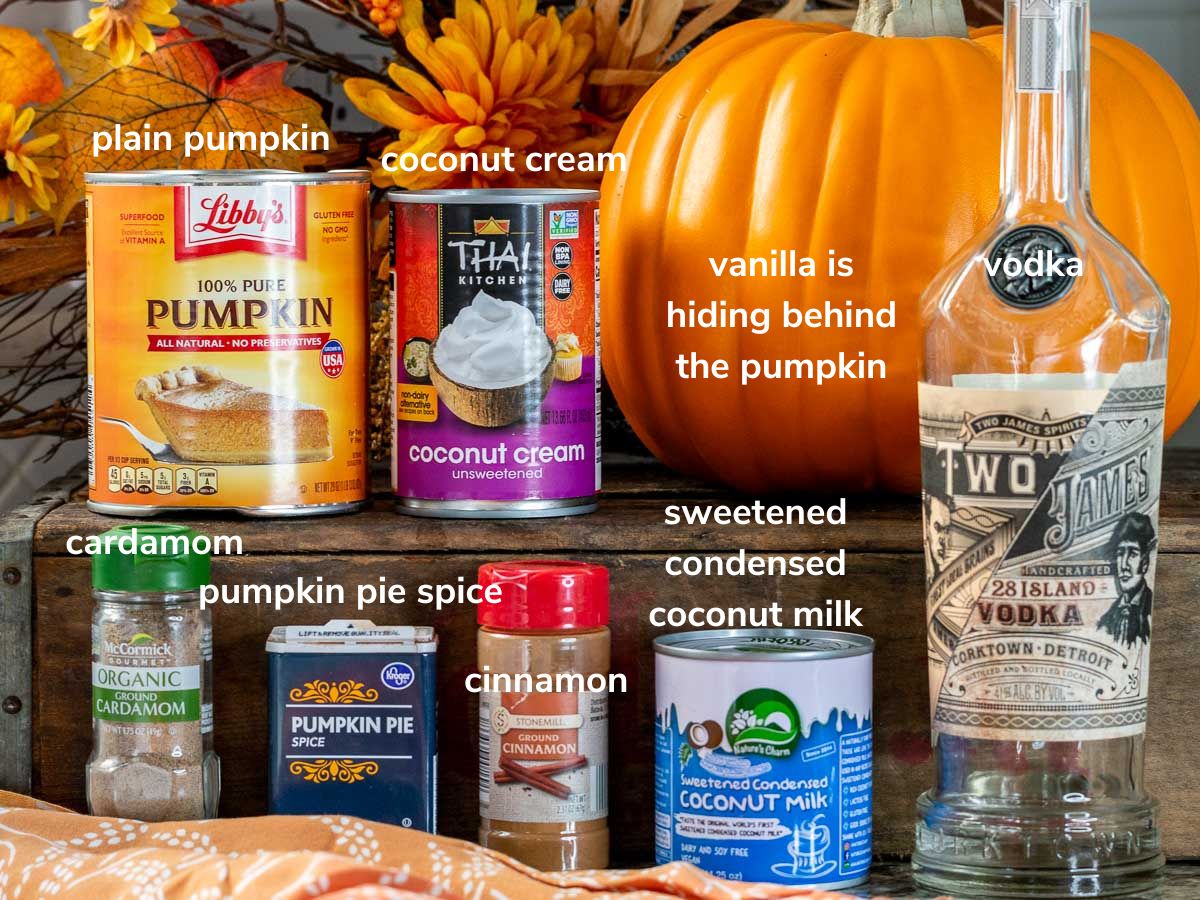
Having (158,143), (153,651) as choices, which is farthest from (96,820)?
(158,143)

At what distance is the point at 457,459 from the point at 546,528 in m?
0.06

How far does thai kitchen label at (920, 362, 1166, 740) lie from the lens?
2.56 feet

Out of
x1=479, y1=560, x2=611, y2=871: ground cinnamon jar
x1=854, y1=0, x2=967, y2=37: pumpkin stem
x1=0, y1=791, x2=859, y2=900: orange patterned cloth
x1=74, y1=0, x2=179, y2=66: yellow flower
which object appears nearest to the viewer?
x1=0, y1=791, x2=859, y2=900: orange patterned cloth

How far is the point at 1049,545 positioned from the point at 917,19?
0.37 metres

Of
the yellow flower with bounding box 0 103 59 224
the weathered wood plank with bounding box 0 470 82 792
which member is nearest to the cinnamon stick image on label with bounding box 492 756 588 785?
the weathered wood plank with bounding box 0 470 82 792

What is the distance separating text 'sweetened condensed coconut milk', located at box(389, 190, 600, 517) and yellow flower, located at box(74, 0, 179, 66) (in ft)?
1.02

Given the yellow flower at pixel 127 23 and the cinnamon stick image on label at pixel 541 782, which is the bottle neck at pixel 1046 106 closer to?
the cinnamon stick image on label at pixel 541 782

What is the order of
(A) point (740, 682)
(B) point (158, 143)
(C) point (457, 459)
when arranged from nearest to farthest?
1. (A) point (740, 682)
2. (C) point (457, 459)
3. (B) point (158, 143)

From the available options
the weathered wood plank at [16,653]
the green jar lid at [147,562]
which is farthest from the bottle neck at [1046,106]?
the weathered wood plank at [16,653]

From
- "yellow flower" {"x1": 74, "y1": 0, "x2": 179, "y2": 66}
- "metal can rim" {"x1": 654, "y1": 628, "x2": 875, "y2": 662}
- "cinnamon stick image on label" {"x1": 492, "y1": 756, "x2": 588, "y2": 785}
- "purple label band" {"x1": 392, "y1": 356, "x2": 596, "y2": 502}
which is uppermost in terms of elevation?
"yellow flower" {"x1": 74, "y1": 0, "x2": 179, "y2": 66}

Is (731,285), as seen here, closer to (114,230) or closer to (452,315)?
(452,315)

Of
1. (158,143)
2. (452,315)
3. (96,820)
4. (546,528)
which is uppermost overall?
(158,143)

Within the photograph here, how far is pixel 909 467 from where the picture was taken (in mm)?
963

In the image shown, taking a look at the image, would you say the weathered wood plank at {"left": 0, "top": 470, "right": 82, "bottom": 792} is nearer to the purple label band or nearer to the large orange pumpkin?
the purple label band
